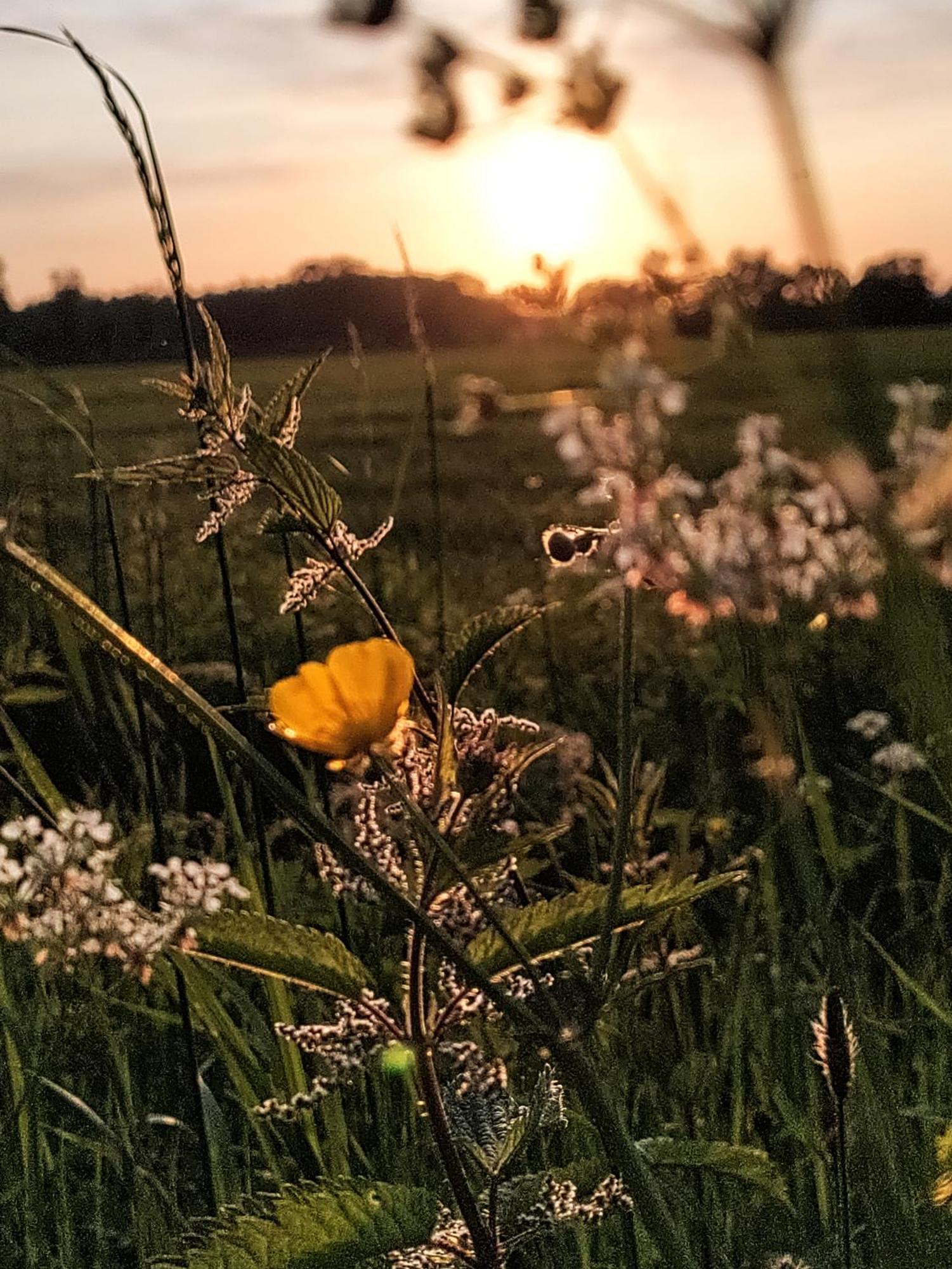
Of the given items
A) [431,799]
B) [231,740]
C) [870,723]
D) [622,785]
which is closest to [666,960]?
[431,799]

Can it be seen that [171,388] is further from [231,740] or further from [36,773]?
[36,773]

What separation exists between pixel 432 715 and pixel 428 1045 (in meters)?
0.21

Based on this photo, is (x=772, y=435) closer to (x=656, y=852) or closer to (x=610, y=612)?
(x=656, y=852)

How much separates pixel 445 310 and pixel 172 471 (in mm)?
728

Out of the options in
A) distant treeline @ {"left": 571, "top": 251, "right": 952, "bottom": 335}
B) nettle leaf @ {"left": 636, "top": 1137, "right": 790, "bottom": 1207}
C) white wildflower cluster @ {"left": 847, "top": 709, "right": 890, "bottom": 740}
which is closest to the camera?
distant treeline @ {"left": 571, "top": 251, "right": 952, "bottom": 335}

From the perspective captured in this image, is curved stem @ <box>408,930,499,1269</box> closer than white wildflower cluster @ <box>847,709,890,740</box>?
Yes

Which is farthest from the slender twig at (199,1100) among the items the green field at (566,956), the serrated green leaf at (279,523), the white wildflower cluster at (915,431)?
the white wildflower cluster at (915,431)

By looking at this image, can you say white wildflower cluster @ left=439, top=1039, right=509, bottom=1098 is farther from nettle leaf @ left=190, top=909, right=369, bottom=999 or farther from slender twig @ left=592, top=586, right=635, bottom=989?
slender twig @ left=592, top=586, right=635, bottom=989

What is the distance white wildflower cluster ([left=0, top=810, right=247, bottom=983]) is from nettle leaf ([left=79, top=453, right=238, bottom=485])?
336 mm

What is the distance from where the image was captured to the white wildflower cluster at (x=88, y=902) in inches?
40.7

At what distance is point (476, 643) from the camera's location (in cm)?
88

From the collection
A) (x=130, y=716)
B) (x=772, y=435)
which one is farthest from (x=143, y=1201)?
(x=130, y=716)

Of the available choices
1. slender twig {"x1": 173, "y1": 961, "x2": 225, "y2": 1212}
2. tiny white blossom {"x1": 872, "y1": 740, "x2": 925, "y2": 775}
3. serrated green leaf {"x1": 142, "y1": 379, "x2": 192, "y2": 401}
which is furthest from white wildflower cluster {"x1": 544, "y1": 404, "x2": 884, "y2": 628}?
tiny white blossom {"x1": 872, "y1": 740, "x2": 925, "y2": 775}

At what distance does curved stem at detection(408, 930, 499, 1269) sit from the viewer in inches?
33.7
